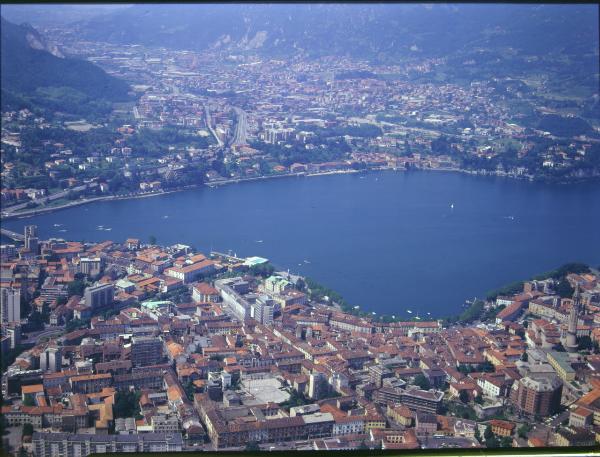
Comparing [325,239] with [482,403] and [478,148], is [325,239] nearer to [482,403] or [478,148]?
[482,403]

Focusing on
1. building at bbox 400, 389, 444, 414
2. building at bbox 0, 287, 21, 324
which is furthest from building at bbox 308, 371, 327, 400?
building at bbox 0, 287, 21, 324

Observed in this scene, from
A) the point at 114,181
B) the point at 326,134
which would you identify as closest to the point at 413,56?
the point at 326,134

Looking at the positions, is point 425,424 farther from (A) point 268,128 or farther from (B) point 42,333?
(A) point 268,128

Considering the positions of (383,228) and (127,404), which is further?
(383,228)

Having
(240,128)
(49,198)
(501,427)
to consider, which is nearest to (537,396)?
(501,427)

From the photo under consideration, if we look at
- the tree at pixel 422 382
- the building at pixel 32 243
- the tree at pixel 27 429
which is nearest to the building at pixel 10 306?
the building at pixel 32 243

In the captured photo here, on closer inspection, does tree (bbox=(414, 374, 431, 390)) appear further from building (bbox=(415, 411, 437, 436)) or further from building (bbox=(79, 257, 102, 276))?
building (bbox=(79, 257, 102, 276))
